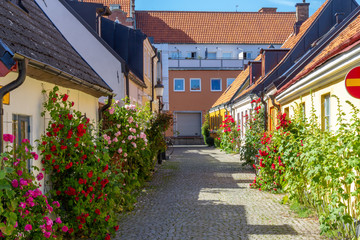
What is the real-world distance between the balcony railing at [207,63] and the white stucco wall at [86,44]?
28.4 m

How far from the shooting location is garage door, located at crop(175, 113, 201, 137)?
1793 inches

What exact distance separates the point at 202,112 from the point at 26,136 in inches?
1549

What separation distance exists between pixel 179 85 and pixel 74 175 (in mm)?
37868

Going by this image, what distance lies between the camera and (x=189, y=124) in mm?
45844

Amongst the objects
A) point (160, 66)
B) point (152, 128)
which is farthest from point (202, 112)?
point (152, 128)

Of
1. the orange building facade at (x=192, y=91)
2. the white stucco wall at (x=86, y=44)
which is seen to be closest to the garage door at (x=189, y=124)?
the orange building facade at (x=192, y=91)

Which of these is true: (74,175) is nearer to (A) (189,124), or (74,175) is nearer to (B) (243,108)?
(B) (243,108)

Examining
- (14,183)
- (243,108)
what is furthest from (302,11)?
(14,183)

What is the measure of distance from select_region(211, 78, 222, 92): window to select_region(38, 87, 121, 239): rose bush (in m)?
38.2

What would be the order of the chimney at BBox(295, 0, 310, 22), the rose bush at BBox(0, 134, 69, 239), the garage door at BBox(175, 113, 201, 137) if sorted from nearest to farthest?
the rose bush at BBox(0, 134, 69, 239), the chimney at BBox(295, 0, 310, 22), the garage door at BBox(175, 113, 201, 137)

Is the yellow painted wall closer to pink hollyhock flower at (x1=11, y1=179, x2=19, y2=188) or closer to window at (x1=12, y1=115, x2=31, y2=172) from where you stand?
window at (x1=12, y1=115, x2=31, y2=172)

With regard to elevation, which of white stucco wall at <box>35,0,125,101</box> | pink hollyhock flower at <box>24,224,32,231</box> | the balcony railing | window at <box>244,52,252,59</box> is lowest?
pink hollyhock flower at <box>24,224,32,231</box>

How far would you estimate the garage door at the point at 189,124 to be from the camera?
4553 cm

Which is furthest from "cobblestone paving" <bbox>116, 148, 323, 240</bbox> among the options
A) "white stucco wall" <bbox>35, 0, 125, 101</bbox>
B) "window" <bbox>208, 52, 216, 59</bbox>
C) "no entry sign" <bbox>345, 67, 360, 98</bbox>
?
"window" <bbox>208, 52, 216, 59</bbox>
